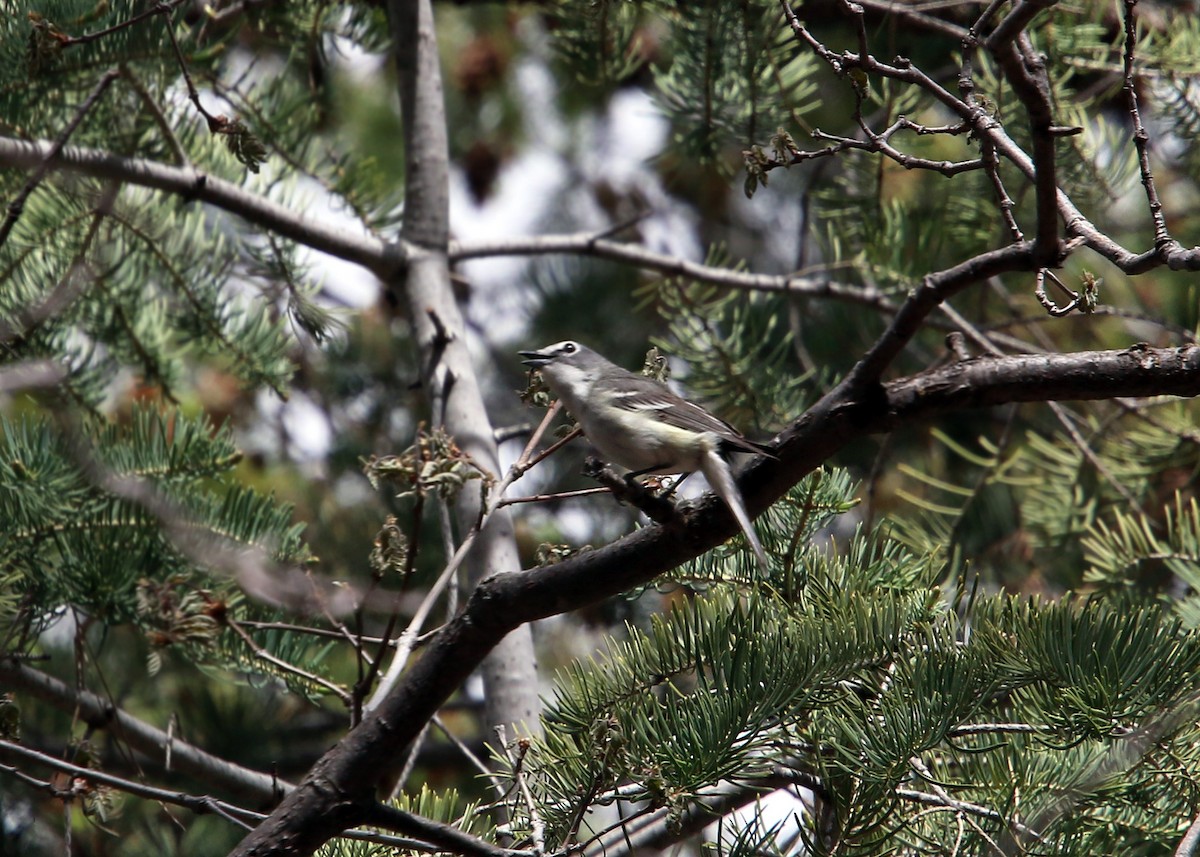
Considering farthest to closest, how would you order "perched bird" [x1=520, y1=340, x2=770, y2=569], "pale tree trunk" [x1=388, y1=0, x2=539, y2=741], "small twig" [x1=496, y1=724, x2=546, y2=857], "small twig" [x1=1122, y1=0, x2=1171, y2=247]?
"pale tree trunk" [x1=388, y1=0, x2=539, y2=741], "perched bird" [x1=520, y1=340, x2=770, y2=569], "small twig" [x1=496, y1=724, x2=546, y2=857], "small twig" [x1=1122, y1=0, x2=1171, y2=247]

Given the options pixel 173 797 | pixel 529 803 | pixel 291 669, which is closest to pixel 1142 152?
pixel 529 803

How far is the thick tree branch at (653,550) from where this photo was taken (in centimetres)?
154

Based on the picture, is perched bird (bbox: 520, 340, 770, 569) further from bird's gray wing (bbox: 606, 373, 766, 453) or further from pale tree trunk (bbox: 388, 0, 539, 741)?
pale tree trunk (bbox: 388, 0, 539, 741)

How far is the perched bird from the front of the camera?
99.7 inches

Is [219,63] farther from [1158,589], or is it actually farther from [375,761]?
[1158,589]

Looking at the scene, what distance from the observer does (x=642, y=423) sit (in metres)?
2.70

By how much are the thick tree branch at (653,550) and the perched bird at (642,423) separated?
543 mm

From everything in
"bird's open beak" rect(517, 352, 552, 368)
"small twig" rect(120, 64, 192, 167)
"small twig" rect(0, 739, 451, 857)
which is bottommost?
"small twig" rect(0, 739, 451, 857)

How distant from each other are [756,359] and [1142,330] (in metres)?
2.23

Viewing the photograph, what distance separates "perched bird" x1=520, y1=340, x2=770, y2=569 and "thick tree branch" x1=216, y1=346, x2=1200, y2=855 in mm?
543

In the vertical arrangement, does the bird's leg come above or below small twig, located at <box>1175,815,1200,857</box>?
above

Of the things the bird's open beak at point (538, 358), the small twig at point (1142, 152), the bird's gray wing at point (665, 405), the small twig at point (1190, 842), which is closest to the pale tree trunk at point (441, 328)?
the bird's open beak at point (538, 358)

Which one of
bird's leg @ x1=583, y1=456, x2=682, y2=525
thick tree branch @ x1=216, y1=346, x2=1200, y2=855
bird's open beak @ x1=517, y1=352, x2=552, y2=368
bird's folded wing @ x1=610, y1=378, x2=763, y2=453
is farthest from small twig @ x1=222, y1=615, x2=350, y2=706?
bird's open beak @ x1=517, y1=352, x2=552, y2=368

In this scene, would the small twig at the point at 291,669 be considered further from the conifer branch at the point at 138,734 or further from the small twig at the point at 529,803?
the conifer branch at the point at 138,734
